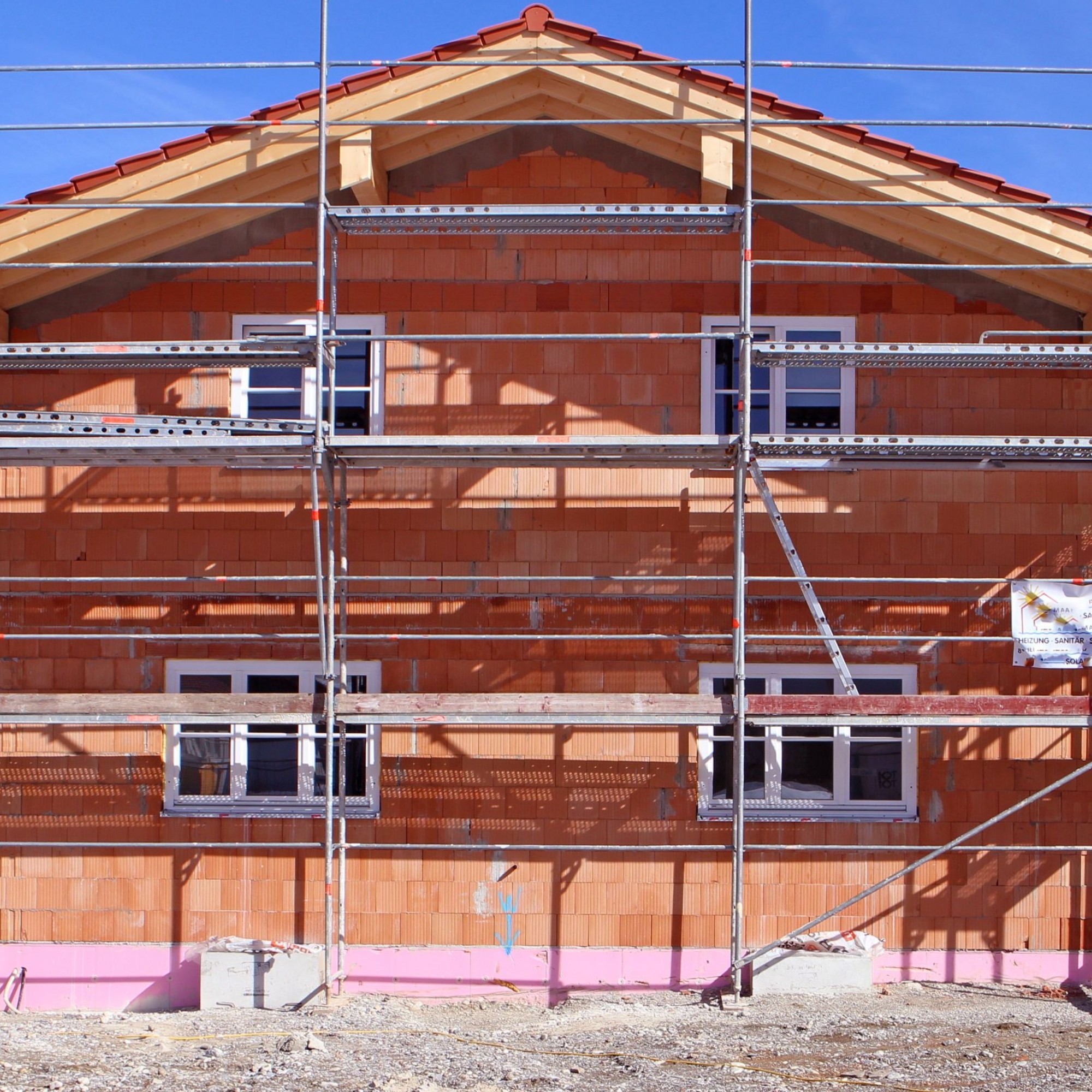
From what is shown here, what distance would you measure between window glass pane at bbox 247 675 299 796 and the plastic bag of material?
3946mm

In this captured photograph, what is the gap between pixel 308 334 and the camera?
343 inches

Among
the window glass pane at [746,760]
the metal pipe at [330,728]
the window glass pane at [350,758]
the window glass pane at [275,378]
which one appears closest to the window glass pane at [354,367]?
the window glass pane at [275,378]

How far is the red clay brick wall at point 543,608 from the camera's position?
8.32 m

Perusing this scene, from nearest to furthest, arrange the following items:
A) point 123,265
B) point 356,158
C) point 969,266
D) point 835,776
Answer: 1. point 123,265
2. point 969,266
3. point 356,158
4. point 835,776

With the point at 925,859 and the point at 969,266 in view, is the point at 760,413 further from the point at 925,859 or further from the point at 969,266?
the point at 925,859

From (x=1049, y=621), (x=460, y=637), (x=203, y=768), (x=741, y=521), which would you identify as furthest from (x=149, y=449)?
(x=1049, y=621)

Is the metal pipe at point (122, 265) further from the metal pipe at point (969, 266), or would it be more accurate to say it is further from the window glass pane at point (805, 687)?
the window glass pane at point (805, 687)

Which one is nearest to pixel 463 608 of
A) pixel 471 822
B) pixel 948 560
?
pixel 471 822

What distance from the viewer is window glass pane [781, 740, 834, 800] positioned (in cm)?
845

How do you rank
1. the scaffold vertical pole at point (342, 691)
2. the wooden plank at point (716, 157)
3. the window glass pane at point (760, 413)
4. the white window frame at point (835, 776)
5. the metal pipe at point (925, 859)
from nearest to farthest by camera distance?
the metal pipe at point (925, 859)
the scaffold vertical pole at point (342, 691)
the wooden plank at point (716, 157)
the white window frame at point (835, 776)
the window glass pane at point (760, 413)

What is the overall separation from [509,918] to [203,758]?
267cm

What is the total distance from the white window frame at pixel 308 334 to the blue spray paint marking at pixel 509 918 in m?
3.71

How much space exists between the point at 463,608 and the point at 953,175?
190 inches

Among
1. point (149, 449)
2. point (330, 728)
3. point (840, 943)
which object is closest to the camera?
point (149, 449)
